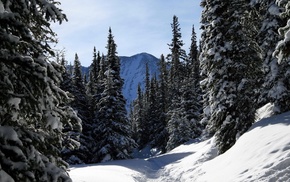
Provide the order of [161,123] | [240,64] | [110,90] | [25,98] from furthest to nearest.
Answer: [161,123] < [110,90] < [240,64] < [25,98]

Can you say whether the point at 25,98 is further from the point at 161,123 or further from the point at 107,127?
the point at 161,123

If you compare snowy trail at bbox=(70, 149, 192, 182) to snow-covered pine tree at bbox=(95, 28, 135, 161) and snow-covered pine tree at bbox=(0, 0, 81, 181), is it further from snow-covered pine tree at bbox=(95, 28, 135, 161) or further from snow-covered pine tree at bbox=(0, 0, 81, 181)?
snow-covered pine tree at bbox=(0, 0, 81, 181)

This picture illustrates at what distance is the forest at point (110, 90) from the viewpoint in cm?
567

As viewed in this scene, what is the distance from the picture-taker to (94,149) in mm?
36531

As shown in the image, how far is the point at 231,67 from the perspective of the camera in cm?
2044

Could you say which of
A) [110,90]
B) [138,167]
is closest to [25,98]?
[138,167]

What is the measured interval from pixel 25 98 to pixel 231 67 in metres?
16.3

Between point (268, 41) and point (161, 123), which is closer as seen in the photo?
point (268, 41)

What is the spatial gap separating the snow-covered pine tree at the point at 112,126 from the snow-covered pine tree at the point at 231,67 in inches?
613

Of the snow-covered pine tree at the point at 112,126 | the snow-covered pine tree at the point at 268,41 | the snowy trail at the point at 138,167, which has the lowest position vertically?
the snowy trail at the point at 138,167

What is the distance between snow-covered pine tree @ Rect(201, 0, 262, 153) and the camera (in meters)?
19.7

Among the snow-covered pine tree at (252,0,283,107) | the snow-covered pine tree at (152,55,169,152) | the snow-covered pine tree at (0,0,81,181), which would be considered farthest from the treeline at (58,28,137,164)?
the snow-covered pine tree at (0,0,81,181)

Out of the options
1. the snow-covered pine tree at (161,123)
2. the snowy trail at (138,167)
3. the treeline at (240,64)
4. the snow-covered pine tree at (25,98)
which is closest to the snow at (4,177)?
the snow-covered pine tree at (25,98)

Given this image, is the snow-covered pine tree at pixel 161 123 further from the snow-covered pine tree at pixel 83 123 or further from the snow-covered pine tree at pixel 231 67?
the snow-covered pine tree at pixel 231 67
